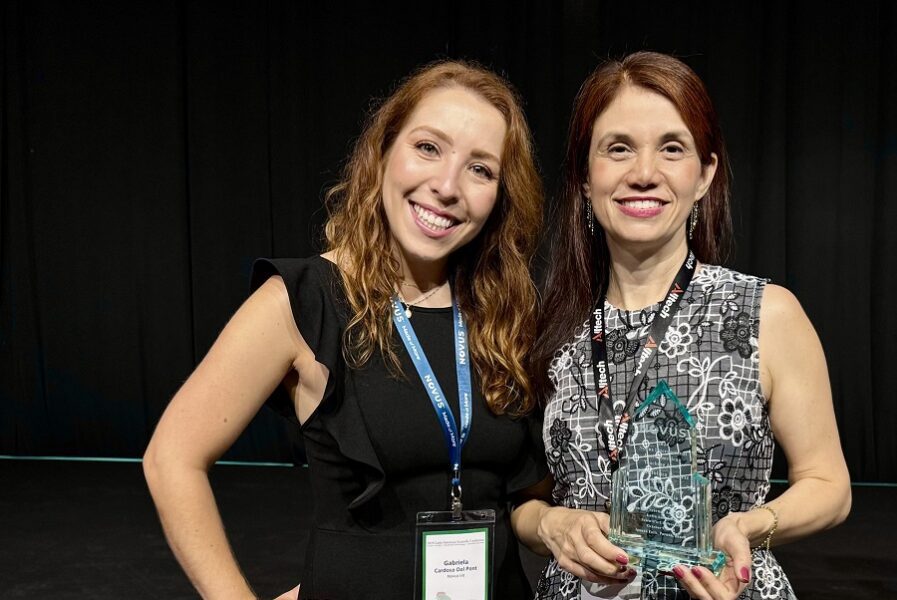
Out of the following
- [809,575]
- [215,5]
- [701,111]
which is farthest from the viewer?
[215,5]

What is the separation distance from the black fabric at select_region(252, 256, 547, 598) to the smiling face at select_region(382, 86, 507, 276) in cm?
18

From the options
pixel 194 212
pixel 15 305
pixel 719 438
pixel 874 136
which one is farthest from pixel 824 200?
pixel 15 305

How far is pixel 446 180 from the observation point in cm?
162

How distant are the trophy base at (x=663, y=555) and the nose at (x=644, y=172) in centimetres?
63

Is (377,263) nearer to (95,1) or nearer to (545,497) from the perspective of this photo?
(545,497)

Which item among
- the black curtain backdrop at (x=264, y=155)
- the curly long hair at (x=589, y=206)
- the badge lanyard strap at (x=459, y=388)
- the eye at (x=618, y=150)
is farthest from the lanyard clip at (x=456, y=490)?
the black curtain backdrop at (x=264, y=155)

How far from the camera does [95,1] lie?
22.0 feet

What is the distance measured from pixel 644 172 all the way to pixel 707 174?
16 cm

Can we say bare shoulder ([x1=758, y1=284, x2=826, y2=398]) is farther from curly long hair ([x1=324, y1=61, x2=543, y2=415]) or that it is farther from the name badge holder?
the name badge holder

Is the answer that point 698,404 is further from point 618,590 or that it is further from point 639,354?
point 618,590

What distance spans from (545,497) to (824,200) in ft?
15.9

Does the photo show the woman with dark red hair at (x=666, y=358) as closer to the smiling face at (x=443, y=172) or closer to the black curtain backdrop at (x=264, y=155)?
the smiling face at (x=443, y=172)

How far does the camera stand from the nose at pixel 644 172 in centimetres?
161

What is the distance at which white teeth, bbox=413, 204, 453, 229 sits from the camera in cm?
165
